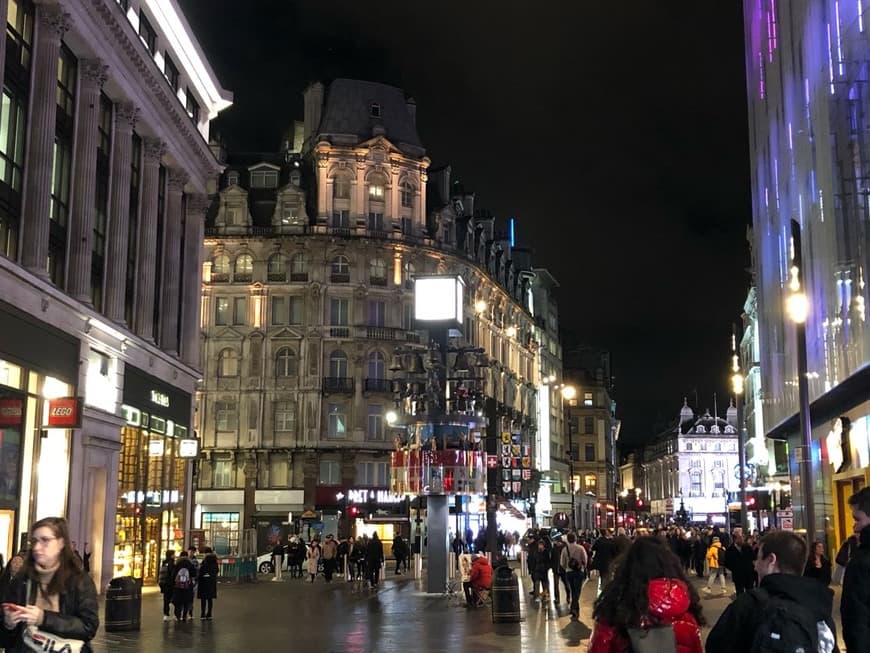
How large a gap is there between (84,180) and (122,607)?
49.5 ft

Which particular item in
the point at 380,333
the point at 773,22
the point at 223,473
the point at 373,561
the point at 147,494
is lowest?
the point at 373,561

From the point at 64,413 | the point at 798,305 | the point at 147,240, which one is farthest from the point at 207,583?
the point at 147,240

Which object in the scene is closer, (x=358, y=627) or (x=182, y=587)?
(x=358, y=627)

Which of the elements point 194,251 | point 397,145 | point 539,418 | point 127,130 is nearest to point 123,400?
point 127,130

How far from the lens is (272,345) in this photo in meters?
65.1

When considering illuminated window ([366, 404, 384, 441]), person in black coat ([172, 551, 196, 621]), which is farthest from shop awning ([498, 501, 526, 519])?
person in black coat ([172, 551, 196, 621])

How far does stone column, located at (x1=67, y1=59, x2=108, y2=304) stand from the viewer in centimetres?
3184

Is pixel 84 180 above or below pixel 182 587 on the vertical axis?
above

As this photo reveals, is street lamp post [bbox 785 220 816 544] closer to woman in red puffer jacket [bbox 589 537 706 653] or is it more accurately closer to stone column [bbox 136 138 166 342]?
woman in red puffer jacket [bbox 589 537 706 653]

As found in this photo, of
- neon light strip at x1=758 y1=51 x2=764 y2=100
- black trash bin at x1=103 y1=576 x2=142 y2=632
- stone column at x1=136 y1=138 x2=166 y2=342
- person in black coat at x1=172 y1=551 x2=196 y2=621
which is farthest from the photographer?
neon light strip at x1=758 y1=51 x2=764 y2=100

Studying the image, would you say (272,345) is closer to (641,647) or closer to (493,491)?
(493,491)

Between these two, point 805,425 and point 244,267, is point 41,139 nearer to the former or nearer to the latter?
point 805,425

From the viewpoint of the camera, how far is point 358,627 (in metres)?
22.4

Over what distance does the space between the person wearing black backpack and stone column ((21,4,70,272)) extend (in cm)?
2567
